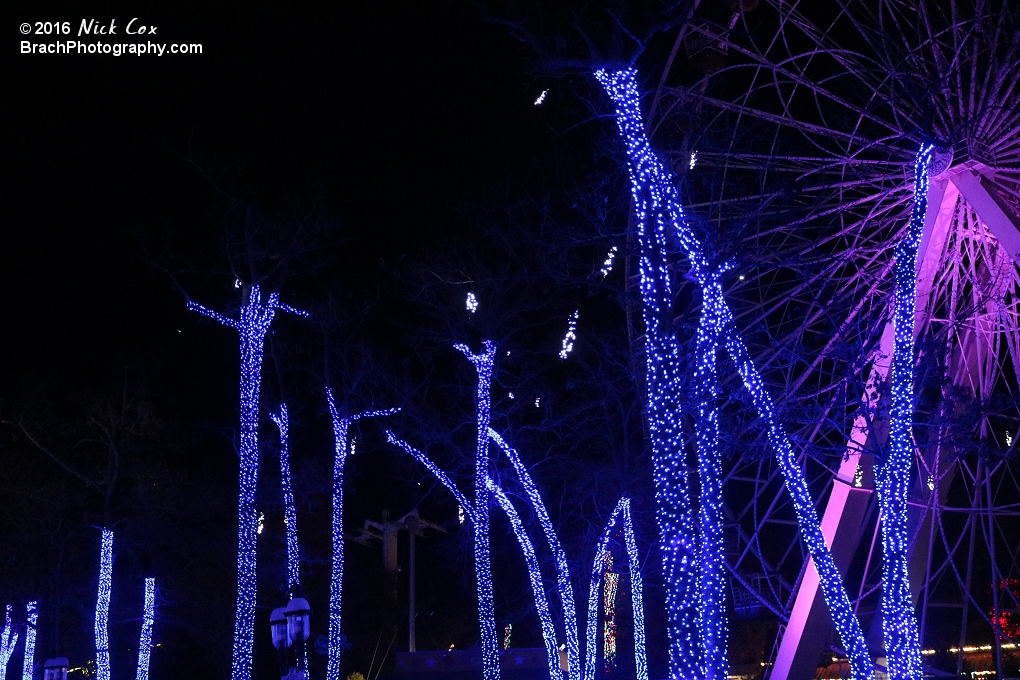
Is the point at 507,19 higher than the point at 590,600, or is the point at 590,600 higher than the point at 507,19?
the point at 507,19

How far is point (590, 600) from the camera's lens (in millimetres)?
18766

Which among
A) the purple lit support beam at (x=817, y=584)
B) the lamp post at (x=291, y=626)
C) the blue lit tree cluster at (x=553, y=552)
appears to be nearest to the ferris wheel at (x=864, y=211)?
the purple lit support beam at (x=817, y=584)

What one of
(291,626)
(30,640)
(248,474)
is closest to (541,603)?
(291,626)

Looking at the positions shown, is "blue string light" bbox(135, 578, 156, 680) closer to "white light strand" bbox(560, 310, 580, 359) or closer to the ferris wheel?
"white light strand" bbox(560, 310, 580, 359)

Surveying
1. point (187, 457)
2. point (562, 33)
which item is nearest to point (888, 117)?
point (562, 33)

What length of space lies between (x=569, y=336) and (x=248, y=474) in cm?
783

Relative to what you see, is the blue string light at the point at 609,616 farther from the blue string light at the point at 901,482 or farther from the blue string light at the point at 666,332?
the blue string light at the point at 666,332

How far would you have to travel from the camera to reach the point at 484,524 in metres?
17.7

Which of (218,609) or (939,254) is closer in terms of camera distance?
(939,254)

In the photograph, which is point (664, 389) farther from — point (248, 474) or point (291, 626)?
point (248, 474)

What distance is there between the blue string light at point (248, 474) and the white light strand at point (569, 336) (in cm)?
646

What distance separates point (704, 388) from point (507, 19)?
14.7 ft

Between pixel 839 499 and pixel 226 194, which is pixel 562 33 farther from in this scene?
pixel 839 499

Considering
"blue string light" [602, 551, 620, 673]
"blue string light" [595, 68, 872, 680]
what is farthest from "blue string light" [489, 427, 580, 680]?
"blue string light" [595, 68, 872, 680]
